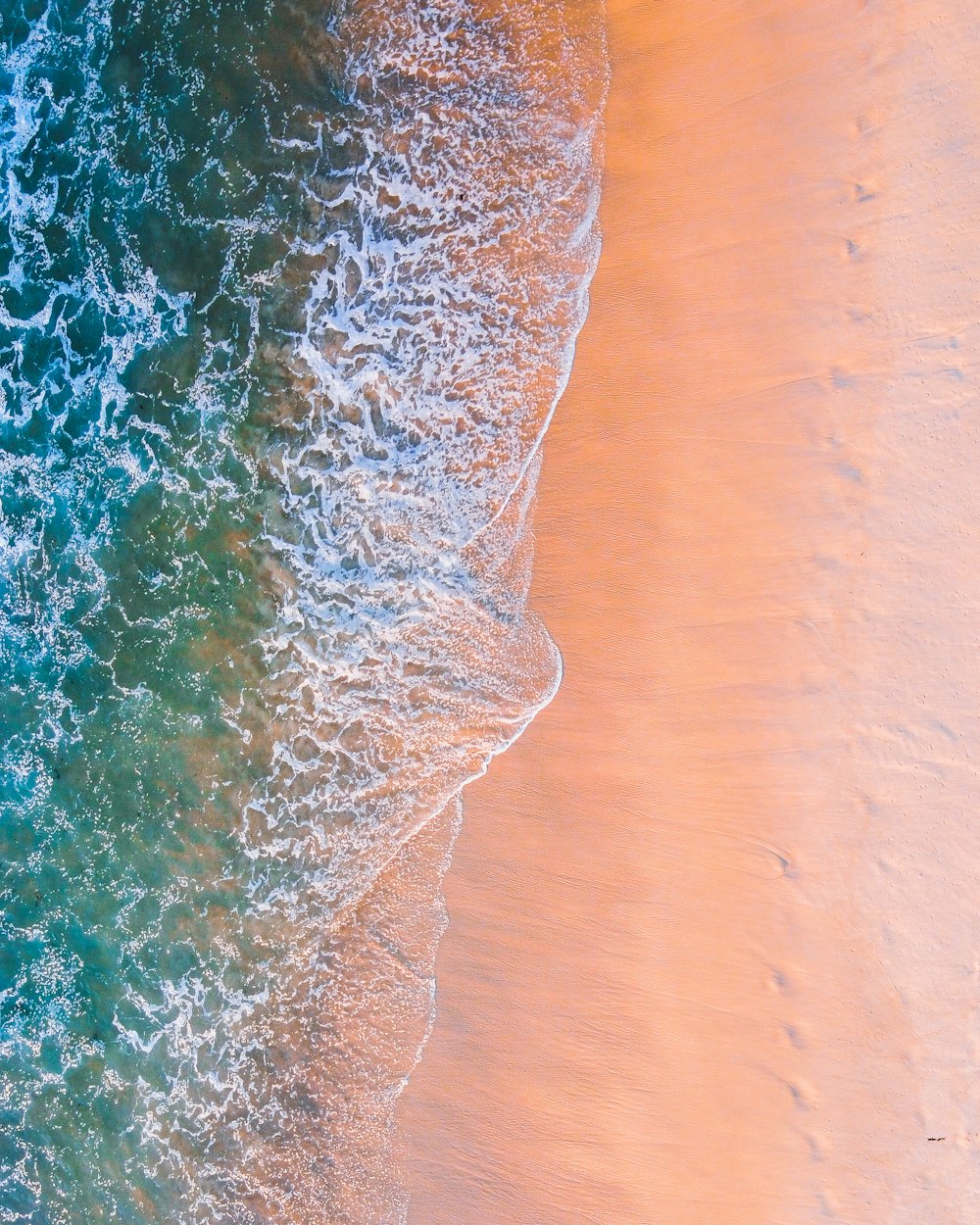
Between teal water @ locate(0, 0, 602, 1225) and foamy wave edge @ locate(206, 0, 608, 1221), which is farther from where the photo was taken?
teal water @ locate(0, 0, 602, 1225)

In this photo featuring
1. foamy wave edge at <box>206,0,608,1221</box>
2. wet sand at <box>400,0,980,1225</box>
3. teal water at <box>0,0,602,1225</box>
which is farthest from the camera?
teal water at <box>0,0,602,1225</box>

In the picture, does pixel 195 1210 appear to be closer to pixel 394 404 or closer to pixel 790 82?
pixel 394 404

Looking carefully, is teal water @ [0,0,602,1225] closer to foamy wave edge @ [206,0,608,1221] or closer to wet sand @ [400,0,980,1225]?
foamy wave edge @ [206,0,608,1221]

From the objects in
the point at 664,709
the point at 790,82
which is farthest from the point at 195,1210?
the point at 790,82

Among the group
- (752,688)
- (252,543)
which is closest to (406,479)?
(252,543)

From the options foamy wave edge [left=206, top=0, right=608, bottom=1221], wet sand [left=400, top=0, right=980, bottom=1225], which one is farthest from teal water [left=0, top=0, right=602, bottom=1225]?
wet sand [left=400, top=0, right=980, bottom=1225]

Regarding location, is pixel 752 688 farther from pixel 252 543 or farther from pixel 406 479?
pixel 252 543

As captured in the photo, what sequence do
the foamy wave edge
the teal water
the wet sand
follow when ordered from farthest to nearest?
the teal water, the foamy wave edge, the wet sand
